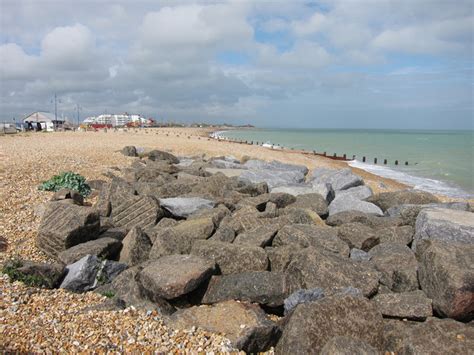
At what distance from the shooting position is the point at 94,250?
6508 mm

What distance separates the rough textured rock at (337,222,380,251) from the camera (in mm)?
6684

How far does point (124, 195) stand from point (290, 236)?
4.00 meters

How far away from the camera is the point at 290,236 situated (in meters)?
6.57

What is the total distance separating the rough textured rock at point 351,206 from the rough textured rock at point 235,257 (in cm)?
359

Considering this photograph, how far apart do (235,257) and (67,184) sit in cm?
636

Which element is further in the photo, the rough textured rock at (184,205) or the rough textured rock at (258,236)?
the rough textured rock at (184,205)

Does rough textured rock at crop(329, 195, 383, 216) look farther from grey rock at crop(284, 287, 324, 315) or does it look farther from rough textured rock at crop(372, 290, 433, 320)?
grey rock at crop(284, 287, 324, 315)

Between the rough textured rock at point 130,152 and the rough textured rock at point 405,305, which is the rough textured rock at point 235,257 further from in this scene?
the rough textured rock at point 130,152

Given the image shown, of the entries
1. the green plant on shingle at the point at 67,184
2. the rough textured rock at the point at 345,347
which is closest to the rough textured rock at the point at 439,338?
the rough textured rock at the point at 345,347

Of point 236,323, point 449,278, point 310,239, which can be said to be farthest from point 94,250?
point 449,278

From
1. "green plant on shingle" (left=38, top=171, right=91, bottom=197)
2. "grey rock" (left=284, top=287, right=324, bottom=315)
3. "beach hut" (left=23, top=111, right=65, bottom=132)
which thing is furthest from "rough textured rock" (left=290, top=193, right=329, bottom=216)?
"beach hut" (left=23, top=111, right=65, bottom=132)

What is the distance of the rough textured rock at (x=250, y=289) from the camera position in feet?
16.8

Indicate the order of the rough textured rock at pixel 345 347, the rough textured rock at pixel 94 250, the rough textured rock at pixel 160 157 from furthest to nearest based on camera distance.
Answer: the rough textured rock at pixel 160 157
the rough textured rock at pixel 94 250
the rough textured rock at pixel 345 347

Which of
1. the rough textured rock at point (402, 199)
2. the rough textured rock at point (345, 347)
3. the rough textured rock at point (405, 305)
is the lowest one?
the rough textured rock at point (405, 305)
